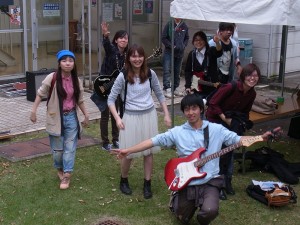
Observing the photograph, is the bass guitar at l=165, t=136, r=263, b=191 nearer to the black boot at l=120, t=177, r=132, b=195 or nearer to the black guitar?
the black boot at l=120, t=177, r=132, b=195

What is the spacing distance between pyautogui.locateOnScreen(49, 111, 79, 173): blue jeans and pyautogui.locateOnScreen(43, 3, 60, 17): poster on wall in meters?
6.39

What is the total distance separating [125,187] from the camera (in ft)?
18.7

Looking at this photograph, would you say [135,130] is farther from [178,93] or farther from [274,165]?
[178,93]

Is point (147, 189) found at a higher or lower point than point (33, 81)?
lower

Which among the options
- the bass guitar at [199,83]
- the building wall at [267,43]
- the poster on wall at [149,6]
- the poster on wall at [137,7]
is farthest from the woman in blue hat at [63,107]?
the poster on wall at [149,6]

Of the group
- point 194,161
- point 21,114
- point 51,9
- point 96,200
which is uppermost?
point 51,9

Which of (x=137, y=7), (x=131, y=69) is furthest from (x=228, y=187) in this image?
(x=137, y=7)

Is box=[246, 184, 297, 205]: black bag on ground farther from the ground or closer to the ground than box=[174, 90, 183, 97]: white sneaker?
closer to the ground

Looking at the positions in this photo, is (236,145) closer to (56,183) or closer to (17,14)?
(56,183)

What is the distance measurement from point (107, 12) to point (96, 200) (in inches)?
298

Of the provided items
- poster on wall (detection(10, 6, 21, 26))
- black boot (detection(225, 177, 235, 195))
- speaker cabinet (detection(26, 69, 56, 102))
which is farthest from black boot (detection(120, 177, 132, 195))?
poster on wall (detection(10, 6, 21, 26))

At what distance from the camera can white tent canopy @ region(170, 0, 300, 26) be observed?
5.38 meters

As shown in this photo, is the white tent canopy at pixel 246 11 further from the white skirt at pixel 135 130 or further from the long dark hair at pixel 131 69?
the white skirt at pixel 135 130

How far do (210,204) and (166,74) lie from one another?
6.39 meters
